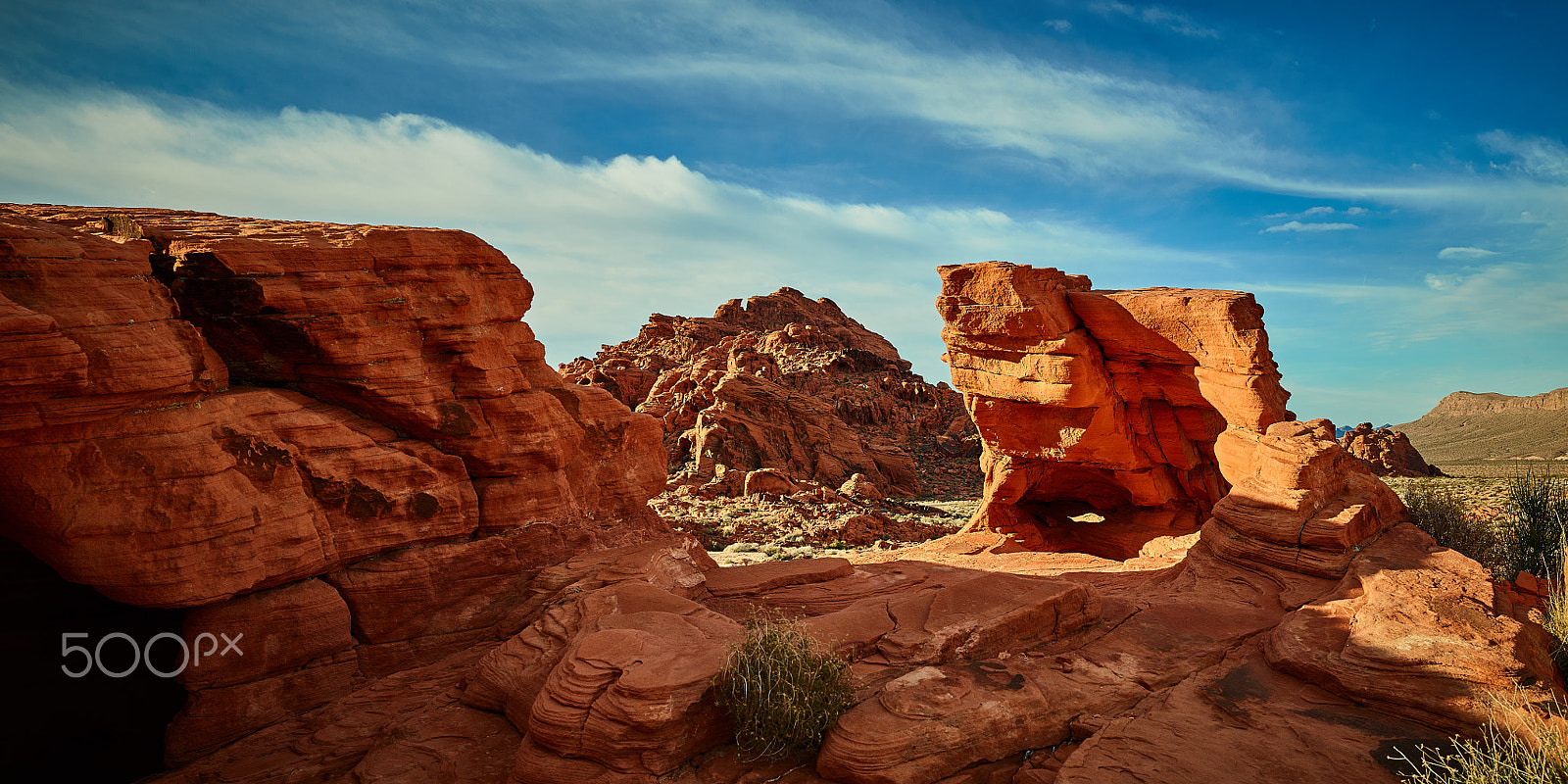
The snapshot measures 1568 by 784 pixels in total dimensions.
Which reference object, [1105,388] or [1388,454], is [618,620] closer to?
[1105,388]

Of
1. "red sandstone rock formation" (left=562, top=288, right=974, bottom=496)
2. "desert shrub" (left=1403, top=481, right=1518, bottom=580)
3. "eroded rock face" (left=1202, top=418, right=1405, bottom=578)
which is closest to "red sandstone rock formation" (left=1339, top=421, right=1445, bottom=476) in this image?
"red sandstone rock formation" (left=562, top=288, right=974, bottom=496)

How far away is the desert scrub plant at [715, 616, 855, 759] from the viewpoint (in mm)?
6293

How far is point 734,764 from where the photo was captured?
6.34 metres

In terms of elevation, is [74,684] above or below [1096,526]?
below

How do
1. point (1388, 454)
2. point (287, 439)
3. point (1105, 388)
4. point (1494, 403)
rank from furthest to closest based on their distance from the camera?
1. point (1494, 403)
2. point (1388, 454)
3. point (1105, 388)
4. point (287, 439)

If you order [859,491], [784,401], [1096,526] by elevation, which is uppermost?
[784,401]

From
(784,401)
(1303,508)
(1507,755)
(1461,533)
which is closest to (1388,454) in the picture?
(1461,533)

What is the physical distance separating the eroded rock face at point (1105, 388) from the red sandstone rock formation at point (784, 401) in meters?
8.70

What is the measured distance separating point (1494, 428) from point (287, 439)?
260 ft

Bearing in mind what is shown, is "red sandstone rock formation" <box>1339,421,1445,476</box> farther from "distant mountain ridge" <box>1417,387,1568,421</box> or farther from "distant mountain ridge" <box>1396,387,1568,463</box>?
"distant mountain ridge" <box>1417,387,1568,421</box>

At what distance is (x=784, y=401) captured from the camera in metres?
31.3

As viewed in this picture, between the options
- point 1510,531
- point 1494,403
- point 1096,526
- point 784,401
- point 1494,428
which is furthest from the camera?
point 1494,403

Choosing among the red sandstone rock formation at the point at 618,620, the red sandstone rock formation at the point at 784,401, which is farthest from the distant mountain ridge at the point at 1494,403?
the red sandstone rock formation at the point at 618,620

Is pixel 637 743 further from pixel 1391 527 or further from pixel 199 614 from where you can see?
pixel 1391 527
